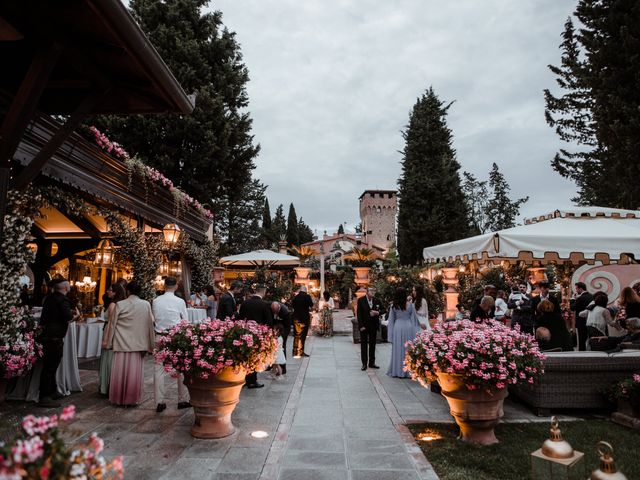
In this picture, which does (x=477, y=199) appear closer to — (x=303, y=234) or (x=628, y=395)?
(x=303, y=234)

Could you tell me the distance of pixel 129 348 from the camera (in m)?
5.75

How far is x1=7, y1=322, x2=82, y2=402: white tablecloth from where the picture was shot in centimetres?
597

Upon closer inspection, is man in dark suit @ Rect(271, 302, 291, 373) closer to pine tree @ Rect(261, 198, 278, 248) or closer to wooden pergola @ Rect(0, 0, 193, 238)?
wooden pergola @ Rect(0, 0, 193, 238)

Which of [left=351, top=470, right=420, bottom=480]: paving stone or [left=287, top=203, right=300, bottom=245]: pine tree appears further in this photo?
[left=287, top=203, right=300, bottom=245]: pine tree

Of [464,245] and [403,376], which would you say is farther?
[403,376]

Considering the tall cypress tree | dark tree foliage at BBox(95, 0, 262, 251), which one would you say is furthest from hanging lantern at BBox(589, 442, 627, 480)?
the tall cypress tree

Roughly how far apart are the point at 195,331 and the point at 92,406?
2.55 meters

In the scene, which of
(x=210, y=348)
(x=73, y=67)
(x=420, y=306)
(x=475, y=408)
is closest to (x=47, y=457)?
Answer: (x=210, y=348)

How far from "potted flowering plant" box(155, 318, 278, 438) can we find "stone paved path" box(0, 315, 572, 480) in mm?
260

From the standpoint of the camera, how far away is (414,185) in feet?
106

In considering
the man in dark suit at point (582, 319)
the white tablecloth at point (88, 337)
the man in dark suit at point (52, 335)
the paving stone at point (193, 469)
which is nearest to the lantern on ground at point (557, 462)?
the paving stone at point (193, 469)

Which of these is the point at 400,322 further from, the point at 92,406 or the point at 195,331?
the point at 92,406

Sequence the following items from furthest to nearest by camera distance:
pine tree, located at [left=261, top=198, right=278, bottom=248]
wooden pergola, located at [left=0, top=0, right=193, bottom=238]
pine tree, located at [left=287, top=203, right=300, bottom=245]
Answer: pine tree, located at [left=287, top=203, right=300, bottom=245] → pine tree, located at [left=261, top=198, right=278, bottom=248] → wooden pergola, located at [left=0, top=0, right=193, bottom=238]

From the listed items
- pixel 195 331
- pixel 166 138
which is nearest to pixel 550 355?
pixel 195 331
